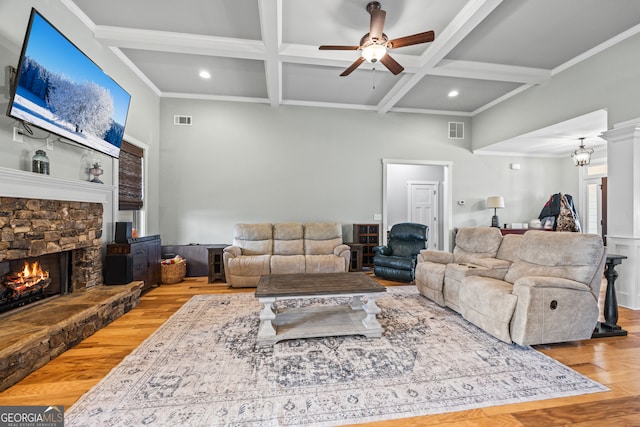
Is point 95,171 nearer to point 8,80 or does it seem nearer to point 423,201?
point 8,80

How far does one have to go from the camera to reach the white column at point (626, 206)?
127 inches

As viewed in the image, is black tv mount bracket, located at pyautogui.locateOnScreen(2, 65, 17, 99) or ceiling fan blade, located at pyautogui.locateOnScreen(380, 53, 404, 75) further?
ceiling fan blade, located at pyautogui.locateOnScreen(380, 53, 404, 75)

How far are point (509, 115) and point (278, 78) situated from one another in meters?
4.08

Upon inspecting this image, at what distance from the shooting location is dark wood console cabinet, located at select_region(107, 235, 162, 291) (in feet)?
11.3

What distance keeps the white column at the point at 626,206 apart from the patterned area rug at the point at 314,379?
7.05ft

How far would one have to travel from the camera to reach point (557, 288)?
226 centimetres

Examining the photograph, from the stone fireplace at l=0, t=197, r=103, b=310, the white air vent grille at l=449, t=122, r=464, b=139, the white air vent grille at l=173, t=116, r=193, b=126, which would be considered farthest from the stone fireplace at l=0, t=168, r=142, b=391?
the white air vent grille at l=449, t=122, r=464, b=139

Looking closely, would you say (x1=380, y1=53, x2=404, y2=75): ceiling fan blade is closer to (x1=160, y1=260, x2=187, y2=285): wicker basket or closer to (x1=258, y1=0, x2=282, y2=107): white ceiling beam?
(x1=258, y1=0, x2=282, y2=107): white ceiling beam

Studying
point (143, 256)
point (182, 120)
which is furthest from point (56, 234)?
point (182, 120)

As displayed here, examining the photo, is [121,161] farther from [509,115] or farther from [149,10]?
[509,115]

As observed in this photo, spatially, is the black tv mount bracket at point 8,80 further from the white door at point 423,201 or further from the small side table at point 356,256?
the white door at point 423,201

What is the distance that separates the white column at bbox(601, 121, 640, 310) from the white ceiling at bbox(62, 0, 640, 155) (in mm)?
946

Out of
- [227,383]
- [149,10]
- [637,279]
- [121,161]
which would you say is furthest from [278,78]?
[637,279]

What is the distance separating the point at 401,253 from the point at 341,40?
3.40 meters
